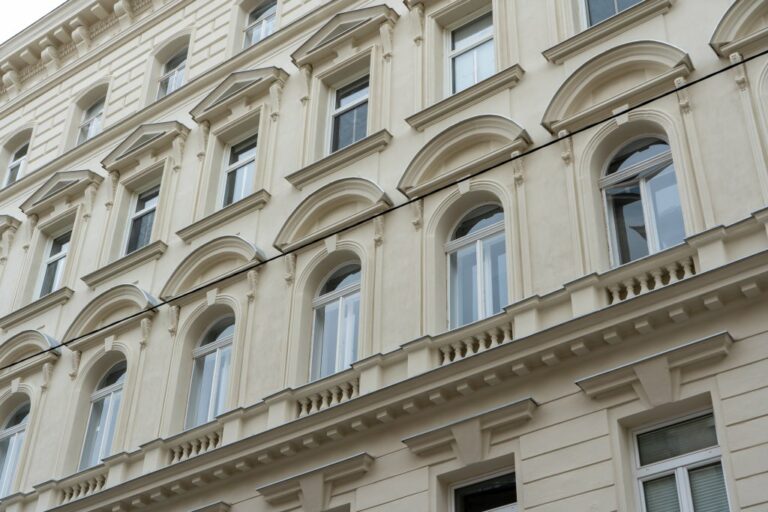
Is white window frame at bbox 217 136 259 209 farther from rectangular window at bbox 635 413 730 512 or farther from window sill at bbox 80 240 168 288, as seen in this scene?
rectangular window at bbox 635 413 730 512

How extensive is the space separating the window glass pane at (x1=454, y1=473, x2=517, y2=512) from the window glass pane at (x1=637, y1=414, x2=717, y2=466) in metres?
1.78

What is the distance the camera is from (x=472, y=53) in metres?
19.5

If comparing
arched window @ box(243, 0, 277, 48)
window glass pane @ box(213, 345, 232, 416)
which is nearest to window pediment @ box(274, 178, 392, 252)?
window glass pane @ box(213, 345, 232, 416)

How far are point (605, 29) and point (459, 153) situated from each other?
2916mm

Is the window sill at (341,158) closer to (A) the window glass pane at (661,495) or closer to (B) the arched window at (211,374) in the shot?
(B) the arched window at (211,374)

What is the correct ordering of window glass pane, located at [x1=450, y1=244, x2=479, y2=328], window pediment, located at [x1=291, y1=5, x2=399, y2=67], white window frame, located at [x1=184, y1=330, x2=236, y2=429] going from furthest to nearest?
window pediment, located at [x1=291, y1=5, x2=399, y2=67] < white window frame, located at [x1=184, y1=330, x2=236, y2=429] < window glass pane, located at [x1=450, y1=244, x2=479, y2=328]

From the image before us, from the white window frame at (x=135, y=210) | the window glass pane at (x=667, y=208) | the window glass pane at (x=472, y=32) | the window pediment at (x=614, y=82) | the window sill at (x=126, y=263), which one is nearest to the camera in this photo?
the window glass pane at (x=667, y=208)

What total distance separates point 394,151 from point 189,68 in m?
8.03

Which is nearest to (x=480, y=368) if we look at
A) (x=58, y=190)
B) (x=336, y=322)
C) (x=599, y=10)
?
(x=336, y=322)

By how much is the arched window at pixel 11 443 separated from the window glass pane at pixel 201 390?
4027mm

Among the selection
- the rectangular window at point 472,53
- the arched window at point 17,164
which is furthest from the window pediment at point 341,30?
the arched window at point 17,164

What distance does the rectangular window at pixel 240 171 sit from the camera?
21.5m

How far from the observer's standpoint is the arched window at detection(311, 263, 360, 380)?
17375 millimetres

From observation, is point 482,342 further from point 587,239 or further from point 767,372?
point 767,372
